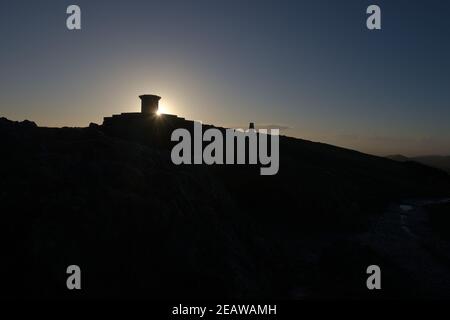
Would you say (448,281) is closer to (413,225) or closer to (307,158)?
(413,225)

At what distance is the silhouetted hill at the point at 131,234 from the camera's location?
1594 centimetres

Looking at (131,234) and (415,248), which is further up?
(131,234)

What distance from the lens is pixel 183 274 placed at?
17547 millimetres

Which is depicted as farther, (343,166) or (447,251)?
(343,166)

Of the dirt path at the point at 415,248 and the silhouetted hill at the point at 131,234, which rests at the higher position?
the silhouetted hill at the point at 131,234

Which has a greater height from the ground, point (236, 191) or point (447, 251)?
point (236, 191)

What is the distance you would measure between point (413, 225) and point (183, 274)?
3130 cm

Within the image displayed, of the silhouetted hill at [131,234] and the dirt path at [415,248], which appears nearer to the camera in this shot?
the silhouetted hill at [131,234]

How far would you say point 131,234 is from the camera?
57.4 ft

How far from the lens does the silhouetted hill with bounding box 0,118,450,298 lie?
15938 millimetres

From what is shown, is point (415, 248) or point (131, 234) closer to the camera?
point (131, 234)

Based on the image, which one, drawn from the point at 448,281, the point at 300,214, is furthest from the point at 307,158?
the point at 448,281

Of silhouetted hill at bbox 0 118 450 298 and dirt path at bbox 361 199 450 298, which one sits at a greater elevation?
silhouetted hill at bbox 0 118 450 298

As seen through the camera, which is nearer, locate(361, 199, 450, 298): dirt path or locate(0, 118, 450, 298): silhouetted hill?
locate(0, 118, 450, 298): silhouetted hill
